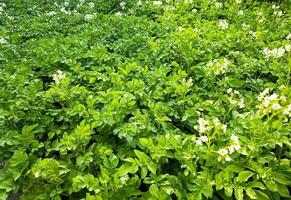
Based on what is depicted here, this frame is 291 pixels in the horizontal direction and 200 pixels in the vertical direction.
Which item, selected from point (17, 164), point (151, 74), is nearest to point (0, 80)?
point (17, 164)

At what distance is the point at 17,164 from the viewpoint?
192 cm

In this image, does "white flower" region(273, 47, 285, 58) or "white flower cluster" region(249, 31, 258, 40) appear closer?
"white flower" region(273, 47, 285, 58)

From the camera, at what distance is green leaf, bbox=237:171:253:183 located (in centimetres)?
171

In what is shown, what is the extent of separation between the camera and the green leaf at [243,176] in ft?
5.61

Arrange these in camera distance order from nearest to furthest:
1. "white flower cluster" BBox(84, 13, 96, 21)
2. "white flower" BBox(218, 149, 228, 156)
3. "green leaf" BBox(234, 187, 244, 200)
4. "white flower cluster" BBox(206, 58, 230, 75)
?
"green leaf" BBox(234, 187, 244, 200) → "white flower" BBox(218, 149, 228, 156) → "white flower cluster" BBox(206, 58, 230, 75) → "white flower cluster" BBox(84, 13, 96, 21)

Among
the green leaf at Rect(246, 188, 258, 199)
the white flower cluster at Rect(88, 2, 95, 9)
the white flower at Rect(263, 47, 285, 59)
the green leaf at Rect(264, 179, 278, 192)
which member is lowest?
the white flower cluster at Rect(88, 2, 95, 9)

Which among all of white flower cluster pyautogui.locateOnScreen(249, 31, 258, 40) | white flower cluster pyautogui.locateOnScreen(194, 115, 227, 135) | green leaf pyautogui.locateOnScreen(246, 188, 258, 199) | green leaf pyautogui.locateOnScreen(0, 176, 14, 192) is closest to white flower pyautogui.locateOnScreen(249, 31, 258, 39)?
white flower cluster pyautogui.locateOnScreen(249, 31, 258, 40)

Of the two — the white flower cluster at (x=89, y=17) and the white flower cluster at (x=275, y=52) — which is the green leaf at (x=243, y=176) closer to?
the white flower cluster at (x=275, y=52)

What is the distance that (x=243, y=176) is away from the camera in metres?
1.71

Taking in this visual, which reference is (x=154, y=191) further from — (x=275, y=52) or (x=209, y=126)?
(x=275, y=52)

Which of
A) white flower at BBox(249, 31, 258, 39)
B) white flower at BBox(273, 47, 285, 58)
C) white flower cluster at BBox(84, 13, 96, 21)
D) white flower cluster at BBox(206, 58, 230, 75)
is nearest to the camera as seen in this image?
white flower cluster at BBox(206, 58, 230, 75)

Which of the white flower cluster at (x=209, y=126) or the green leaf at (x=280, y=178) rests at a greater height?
the white flower cluster at (x=209, y=126)

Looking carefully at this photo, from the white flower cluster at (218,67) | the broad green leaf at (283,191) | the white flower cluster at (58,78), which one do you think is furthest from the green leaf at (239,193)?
the white flower cluster at (58,78)

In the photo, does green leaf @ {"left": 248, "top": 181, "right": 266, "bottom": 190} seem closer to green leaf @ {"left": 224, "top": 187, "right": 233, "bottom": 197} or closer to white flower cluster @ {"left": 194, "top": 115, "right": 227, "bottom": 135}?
green leaf @ {"left": 224, "top": 187, "right": 233, "bottom": 197}
